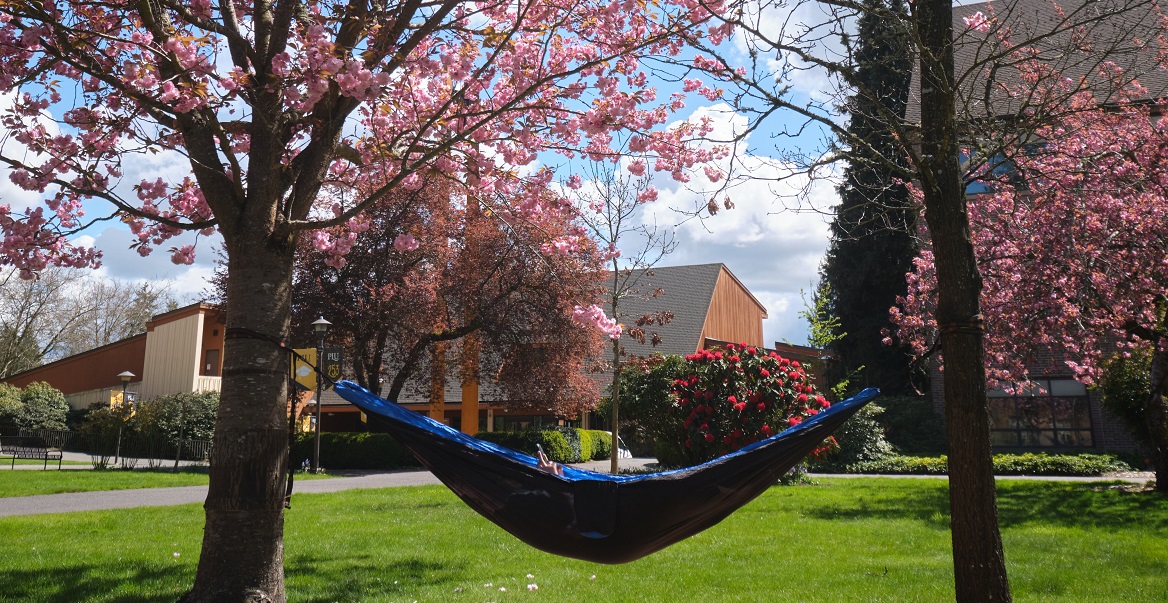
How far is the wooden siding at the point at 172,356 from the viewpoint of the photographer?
23922 millimetres

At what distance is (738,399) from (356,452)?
34.9ft

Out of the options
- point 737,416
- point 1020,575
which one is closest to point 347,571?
point 1020,575

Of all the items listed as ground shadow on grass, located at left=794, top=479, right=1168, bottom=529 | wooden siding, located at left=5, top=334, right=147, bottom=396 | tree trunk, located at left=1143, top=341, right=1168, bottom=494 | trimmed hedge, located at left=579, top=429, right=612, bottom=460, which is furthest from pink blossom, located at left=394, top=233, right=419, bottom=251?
wooden siding, located at left=5, top=334, right=147, bottom=396

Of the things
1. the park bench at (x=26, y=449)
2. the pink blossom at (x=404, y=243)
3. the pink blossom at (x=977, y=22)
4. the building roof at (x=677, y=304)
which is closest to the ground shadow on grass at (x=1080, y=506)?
the pink blossom at (x=977, y=22)

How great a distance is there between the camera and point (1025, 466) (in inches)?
560

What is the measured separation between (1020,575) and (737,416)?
18.1ft

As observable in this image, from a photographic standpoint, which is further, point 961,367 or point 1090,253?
point 1090,253

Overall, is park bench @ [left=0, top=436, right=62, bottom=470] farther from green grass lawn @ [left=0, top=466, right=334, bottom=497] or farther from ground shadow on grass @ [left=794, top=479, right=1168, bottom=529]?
ground shadow on grass @ [left=794, top=479, right=1168, bottom=529]

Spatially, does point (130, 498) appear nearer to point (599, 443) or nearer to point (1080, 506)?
point (1080, 506)

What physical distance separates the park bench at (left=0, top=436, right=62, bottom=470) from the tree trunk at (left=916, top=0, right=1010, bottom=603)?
1768 cm

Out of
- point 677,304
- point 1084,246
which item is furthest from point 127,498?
point 677,304

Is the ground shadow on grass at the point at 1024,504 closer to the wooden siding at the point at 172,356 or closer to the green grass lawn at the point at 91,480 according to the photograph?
the green grass lawn at the point at 91,480

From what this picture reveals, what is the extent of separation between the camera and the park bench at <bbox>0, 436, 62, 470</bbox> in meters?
16.9

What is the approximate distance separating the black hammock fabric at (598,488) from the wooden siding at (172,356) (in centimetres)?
2274
